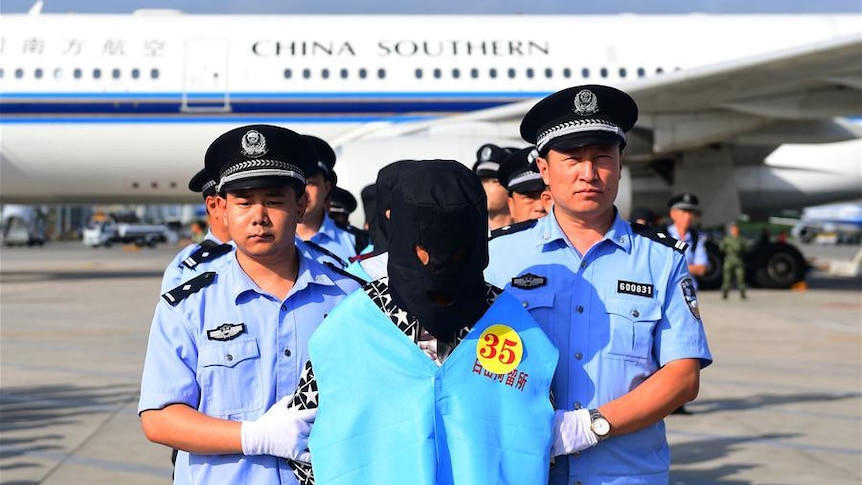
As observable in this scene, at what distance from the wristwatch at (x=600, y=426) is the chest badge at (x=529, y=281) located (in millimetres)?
414

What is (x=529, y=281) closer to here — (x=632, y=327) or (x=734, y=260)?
(x=632, y=327)

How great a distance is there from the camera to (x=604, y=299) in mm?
2441

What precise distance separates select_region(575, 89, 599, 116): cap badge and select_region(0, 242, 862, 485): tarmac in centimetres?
345

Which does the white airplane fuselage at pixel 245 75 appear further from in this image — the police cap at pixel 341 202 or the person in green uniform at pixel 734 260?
the police cap at pixel 341 202

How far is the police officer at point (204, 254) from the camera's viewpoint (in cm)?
275

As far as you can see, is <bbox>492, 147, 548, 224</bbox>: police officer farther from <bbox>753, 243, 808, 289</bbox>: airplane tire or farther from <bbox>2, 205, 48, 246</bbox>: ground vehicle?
<bbox>2, 205, 48, 246</bbox>: ground vehicle

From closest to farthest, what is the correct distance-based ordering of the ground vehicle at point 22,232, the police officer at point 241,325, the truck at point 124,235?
1. the police officer at point 241,325
2. the truck at point 124,235
3. the ground vehicle at point 22,232

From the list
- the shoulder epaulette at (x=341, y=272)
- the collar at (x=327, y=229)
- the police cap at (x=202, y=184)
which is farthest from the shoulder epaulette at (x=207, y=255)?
the collar at (x=327, y=229)

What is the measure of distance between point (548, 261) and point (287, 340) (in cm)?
70

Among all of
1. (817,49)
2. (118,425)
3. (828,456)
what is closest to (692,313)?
(828,456)

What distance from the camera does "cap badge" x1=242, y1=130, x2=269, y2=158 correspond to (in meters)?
2.37

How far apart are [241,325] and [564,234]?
0.86 meters

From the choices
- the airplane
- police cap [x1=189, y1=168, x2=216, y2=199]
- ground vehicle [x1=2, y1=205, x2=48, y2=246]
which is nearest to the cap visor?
police cap [x1=189, y1=168, x2=216, y2=199]

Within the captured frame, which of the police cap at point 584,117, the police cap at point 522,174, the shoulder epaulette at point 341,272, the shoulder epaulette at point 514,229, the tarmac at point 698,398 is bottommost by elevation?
the tarmac at point 698,398
